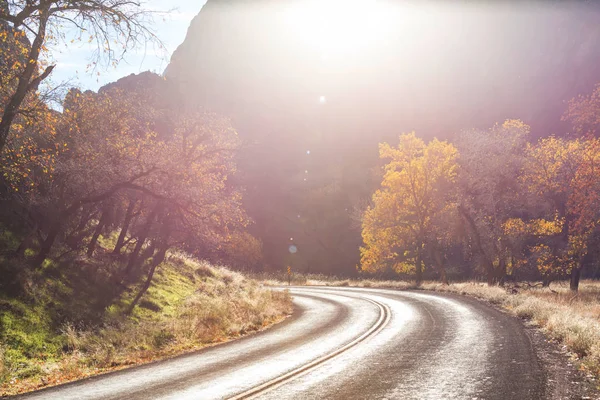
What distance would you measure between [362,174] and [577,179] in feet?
237

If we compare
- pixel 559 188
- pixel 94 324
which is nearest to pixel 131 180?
pixel 94 324

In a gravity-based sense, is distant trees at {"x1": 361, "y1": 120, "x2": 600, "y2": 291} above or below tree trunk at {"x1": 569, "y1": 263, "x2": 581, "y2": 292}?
above

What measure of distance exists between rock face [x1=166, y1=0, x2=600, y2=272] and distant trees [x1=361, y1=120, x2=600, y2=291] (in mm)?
43299

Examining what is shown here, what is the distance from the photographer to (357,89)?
145 metres

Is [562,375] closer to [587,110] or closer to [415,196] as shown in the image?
[587,110]

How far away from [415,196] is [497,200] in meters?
6.52

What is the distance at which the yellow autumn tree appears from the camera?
34750 millimetres

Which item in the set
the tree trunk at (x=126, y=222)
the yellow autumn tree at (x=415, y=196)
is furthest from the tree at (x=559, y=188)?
the tree trunk at (x=126, y=222)

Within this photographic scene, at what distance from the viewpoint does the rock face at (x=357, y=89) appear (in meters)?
94.5

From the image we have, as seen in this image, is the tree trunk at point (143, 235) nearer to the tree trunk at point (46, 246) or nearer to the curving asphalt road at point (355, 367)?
the tree trunk at point (46, 246)

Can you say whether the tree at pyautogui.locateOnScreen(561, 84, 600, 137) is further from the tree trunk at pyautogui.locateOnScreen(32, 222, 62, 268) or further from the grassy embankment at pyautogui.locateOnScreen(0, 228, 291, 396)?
the tree trunk at pyautogui.locateOnScreen(32, 222, 62, 268)

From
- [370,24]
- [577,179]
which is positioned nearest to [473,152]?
[577,179]

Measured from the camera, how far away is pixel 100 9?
8.62m

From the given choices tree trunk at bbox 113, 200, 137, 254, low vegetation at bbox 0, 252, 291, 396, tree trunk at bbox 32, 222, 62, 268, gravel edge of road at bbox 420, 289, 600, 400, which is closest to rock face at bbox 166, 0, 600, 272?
tree trunk at bbox 113, 200, 137, 254
